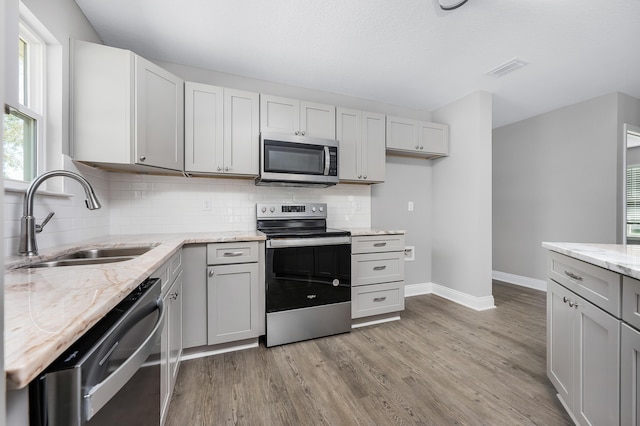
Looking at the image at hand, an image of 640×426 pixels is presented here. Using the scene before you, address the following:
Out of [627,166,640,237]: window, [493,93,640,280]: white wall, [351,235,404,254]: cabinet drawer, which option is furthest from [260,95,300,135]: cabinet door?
[627,166,640,237]: window

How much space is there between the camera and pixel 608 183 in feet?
10.0

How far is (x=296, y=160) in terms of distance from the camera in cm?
247

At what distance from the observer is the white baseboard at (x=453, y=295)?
9.74ft

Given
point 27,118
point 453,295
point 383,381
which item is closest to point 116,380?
point 383,381

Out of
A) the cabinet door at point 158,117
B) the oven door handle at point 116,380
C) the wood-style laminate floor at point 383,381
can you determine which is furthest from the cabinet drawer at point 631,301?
the cabinet door at point 158,117

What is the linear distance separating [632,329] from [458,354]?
4.33 ft

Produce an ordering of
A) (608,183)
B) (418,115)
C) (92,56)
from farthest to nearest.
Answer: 1. (418,115)
2. (608,183)
3. (92,56)

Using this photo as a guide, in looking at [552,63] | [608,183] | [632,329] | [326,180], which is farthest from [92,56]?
[608,183]

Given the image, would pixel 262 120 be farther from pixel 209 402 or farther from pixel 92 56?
pixel 209 402

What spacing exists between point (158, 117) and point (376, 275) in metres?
2.31

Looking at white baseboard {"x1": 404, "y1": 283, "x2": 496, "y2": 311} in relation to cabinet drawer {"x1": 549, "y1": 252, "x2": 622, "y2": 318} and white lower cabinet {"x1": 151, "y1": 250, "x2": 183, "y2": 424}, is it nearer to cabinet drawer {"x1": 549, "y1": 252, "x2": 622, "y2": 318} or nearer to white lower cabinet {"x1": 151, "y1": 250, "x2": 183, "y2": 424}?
cabinet drawer {"x1": 549, "y1": 252, "x2": 622, "y2": 318}

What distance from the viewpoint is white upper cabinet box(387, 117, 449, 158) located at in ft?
10.0

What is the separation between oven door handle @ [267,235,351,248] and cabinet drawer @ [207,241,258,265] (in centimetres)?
14

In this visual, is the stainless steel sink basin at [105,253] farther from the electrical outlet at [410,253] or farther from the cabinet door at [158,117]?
the electrical outlet at [410,253]
